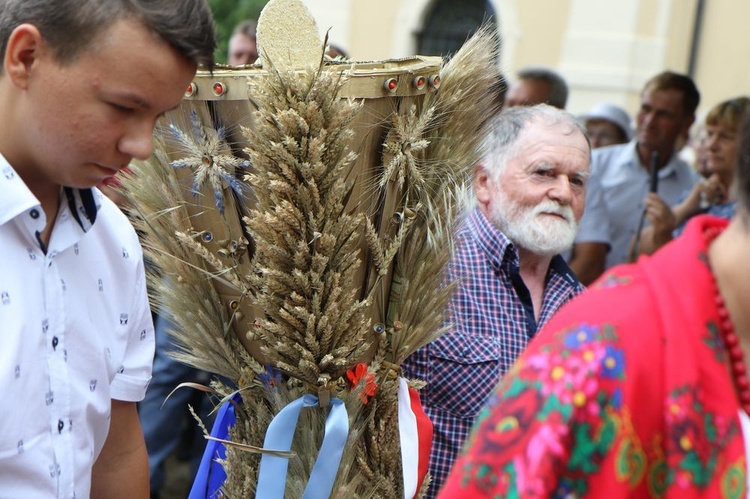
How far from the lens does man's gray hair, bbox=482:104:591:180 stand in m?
2.74

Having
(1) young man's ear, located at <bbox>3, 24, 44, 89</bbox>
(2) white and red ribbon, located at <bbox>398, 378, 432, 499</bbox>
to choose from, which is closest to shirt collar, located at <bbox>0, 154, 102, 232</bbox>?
(1) young man's ear, located at <bbox>3, 24, 44, 89</bbox>

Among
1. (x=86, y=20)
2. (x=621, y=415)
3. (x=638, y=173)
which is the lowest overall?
(x=638, y=173)

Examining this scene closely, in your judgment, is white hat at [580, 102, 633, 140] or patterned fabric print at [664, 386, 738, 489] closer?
patterned fabric print at [664, 386, 738, 489]

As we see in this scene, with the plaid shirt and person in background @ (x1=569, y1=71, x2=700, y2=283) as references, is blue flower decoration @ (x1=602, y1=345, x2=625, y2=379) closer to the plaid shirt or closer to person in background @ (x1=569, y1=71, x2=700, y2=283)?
the plaid shirt

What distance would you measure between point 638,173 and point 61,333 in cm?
390

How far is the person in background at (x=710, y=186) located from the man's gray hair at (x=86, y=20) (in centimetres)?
332

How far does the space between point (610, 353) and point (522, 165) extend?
1579 millimetres

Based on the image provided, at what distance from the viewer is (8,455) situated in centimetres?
140

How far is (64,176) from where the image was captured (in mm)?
1429

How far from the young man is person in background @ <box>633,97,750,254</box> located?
3.26 m

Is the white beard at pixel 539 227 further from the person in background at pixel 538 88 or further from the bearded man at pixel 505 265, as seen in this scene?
the person in background at pixel 538 88

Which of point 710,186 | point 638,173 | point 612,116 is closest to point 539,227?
Result: point 710,186

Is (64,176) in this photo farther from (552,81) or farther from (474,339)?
(552,81)

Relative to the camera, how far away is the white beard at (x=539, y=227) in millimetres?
2637
